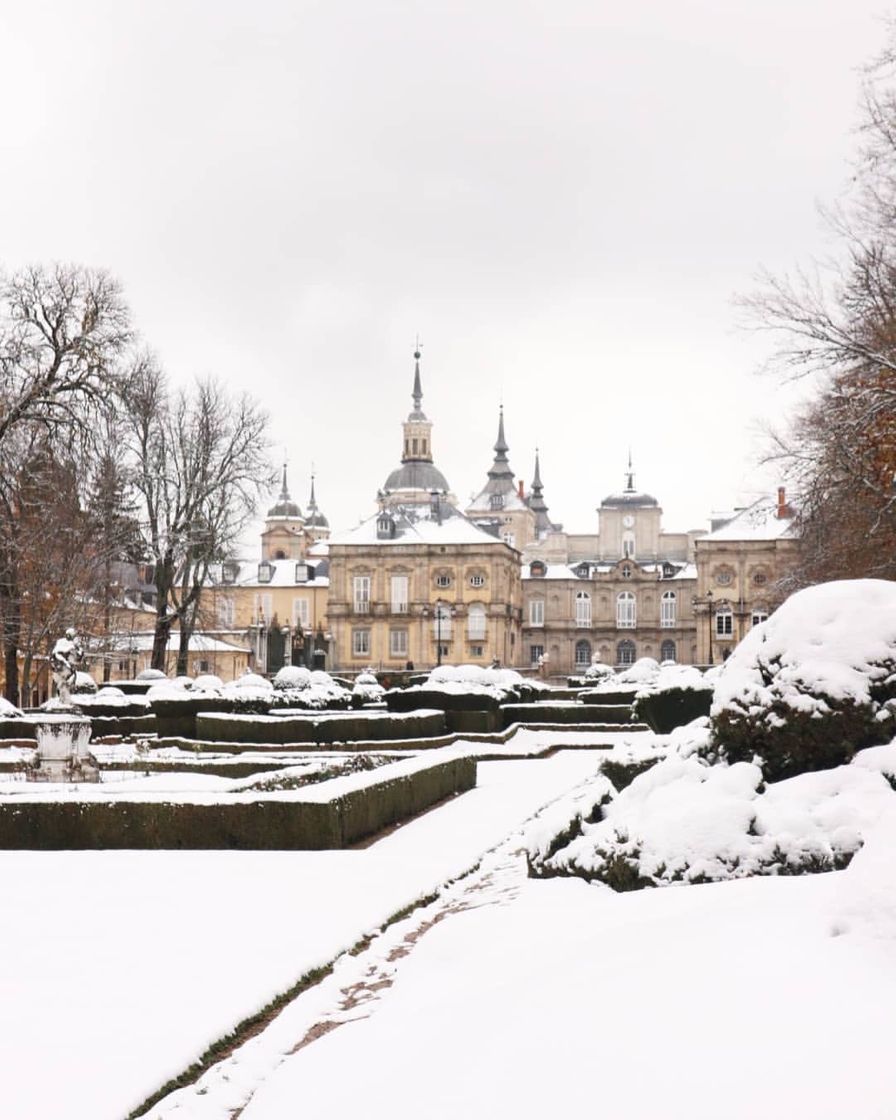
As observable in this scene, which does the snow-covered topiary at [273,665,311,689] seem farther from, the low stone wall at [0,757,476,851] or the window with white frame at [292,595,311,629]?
the window with white frame at [292,595,311,629]

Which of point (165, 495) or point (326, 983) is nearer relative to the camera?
point (326, 983)

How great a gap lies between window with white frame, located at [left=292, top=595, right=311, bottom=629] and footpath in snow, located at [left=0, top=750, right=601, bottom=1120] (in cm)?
7631

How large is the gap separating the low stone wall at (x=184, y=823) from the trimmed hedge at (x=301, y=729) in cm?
1151

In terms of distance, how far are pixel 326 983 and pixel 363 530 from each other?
74.8 m

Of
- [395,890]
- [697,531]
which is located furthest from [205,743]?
[697,531]

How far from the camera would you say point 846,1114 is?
388 centimetres

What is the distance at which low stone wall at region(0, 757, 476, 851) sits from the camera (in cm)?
1216

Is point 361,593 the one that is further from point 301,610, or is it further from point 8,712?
point 8,712

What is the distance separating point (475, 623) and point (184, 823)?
67.7 m

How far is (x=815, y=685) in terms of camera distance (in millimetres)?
7633

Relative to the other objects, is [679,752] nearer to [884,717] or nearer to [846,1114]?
[884,717]

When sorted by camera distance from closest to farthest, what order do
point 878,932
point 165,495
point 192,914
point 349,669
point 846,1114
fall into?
1. point 846,1114
2. point 878,932
3. point 192,914
4. point 165,495
5. point 349,669

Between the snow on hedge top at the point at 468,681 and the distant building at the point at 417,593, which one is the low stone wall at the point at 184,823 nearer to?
the snow on hedge top at the point at 468,681

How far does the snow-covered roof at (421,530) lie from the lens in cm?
8031
